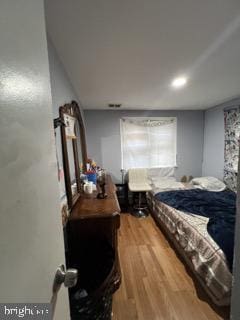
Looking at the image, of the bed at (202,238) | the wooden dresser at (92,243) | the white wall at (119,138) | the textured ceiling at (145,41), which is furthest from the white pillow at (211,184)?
the wooden dresser at (92,243)

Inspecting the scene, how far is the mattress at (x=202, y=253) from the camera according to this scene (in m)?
1.37

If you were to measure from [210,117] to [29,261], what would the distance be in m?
4.20

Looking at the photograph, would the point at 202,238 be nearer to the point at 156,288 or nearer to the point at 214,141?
the point at 156,288

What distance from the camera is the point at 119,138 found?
3.68 meters

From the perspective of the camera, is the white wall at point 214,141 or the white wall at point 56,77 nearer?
the white wall at point 56,77

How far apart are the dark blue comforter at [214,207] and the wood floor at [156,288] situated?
498mm

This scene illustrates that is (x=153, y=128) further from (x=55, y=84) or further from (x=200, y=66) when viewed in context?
(x=55, y=84)

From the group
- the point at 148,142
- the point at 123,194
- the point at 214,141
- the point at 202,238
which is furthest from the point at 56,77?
the point at 214,141

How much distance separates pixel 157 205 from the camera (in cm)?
290

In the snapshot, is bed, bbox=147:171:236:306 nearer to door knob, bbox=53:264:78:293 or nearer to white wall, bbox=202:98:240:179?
white wall, bbox=202:98:240:179

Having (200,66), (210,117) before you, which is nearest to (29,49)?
(200,66)

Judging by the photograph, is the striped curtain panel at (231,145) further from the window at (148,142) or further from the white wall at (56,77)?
A: the white wall at (56,77)

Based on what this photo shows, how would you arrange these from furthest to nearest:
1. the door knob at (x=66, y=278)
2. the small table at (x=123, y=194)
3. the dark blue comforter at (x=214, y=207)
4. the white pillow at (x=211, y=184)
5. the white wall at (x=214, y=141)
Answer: the small table at (x=123, y=194), the white wall at (x=214, y=141), the white pillow at (x=211, y=184), the dark blue comforter at (x=214, y=207), the door knob at (x=66, y=278)

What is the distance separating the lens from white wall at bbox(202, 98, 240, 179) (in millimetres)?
3340
